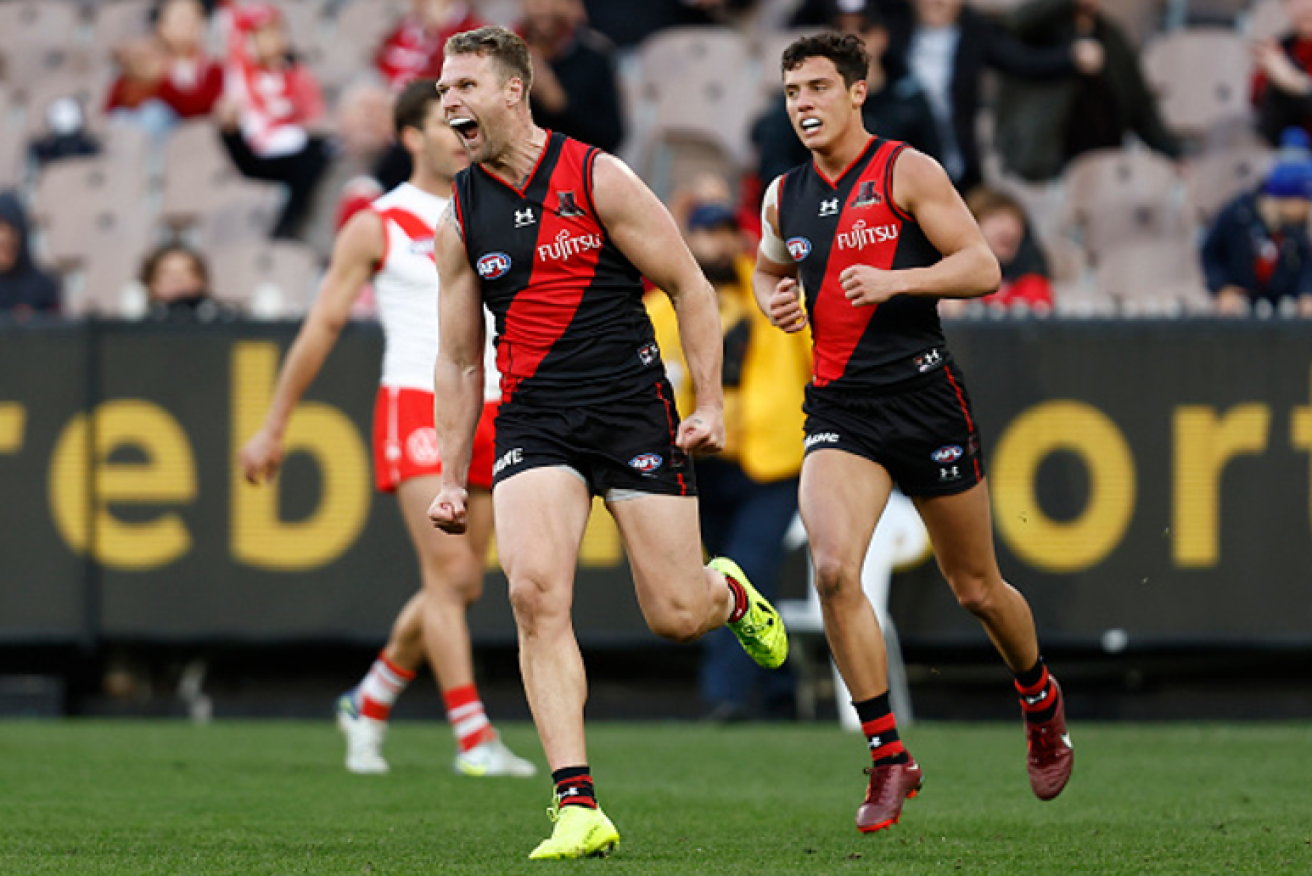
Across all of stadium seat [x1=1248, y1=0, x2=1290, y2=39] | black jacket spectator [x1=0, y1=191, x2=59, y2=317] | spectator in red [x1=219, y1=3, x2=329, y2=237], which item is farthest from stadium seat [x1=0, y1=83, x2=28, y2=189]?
stadium seat [x1=1248, y1=0, x2=1290, y2=39]

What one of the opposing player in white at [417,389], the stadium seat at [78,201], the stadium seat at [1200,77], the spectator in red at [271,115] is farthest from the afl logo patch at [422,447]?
the stadium seat at [1200,77]

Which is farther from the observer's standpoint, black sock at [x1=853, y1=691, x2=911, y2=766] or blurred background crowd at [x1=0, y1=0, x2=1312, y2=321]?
blurred background crowd at [x1=0, y1=0, x2=1312, y2=321]

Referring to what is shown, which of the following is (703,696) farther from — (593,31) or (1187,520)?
(593,31)

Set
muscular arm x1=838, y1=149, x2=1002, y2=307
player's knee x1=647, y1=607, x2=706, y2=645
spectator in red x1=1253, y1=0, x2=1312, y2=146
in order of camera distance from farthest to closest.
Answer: spectator in red x1=1253, y1=0, x2=1312, y2=146 < muscular arm x1=838, y1=149, x2=1002, y2=307 < player's knee x1=647, y1=607, x2=706, y2=645

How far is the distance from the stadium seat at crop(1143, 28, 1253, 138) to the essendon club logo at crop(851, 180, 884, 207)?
29.1 feet

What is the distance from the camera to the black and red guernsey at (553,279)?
654cm

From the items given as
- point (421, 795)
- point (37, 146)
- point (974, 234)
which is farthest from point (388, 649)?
point (37, 146)

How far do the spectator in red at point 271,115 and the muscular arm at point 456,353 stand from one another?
29.5 feet

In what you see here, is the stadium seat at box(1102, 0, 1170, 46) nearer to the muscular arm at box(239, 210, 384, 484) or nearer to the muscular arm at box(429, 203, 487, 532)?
the muscular arm at box(239, 210, 384, 484)

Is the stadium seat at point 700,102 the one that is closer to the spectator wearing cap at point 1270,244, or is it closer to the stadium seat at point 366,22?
the stadium seat at point 366,22

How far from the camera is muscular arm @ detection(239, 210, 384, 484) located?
9.01 meters

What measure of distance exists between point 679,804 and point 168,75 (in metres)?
10.6

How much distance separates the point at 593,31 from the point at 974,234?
10.0 metres

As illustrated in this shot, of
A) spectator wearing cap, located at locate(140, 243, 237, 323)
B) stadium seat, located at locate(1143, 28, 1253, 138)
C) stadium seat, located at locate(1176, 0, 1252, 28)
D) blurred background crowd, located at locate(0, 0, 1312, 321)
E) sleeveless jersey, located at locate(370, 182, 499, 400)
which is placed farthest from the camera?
stadium seat, located at locate(1176, 0, 1252, 28)
